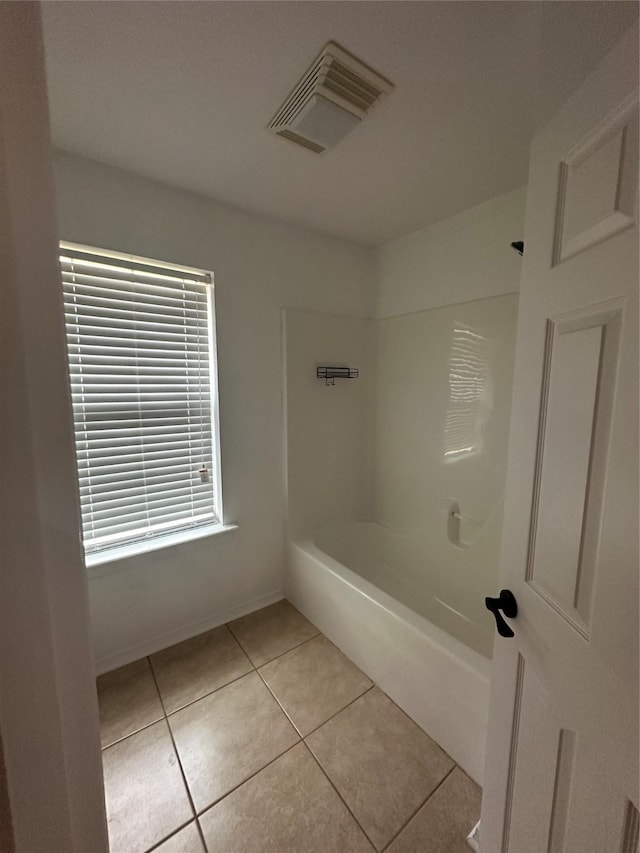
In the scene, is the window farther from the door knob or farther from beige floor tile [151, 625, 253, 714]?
the door knob

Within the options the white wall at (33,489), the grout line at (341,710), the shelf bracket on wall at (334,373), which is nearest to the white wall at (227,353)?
the shelf bracket on wall at (334,373)

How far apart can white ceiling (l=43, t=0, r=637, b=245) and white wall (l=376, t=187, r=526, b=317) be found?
15 centimetres

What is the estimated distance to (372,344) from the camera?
2461 mm

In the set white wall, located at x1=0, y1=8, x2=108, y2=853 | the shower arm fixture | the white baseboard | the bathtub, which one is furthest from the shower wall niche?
white wall, located at x1=0, y1=8, x2=108, y2=853

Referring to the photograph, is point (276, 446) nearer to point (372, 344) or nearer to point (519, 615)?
point (372, 344)

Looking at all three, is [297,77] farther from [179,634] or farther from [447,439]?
[179,634]

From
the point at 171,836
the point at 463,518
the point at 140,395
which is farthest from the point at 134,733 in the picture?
the point at 463,518

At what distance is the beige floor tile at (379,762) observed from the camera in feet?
3.69

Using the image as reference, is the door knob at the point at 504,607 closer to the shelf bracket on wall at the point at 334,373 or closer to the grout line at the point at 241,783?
the grout line at the point at 241,783

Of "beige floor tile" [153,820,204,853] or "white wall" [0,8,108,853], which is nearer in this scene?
"white wall" [0,8,108,853]

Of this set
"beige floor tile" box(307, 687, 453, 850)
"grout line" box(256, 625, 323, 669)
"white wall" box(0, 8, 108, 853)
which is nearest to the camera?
"white wall" box(0, 8, 108, 853)

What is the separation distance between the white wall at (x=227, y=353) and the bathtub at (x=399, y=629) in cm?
40

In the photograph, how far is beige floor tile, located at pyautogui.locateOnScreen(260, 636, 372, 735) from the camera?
1.47 meters

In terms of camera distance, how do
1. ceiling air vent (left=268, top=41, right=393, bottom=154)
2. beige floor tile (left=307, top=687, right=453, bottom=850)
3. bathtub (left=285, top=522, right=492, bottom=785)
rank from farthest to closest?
bathtub (left=285, top=522, right=492, bottom=785)
beige floor tile (left=307, top=687, right=453, bottom=850)
ceiling air vent (left=268, top=41, right=393, bottom=154)
